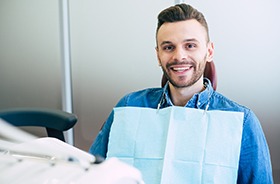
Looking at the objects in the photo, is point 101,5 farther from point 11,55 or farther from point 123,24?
point 11,55

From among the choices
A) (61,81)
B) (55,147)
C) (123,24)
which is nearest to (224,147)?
(55,147)

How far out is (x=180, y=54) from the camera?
3.28ft

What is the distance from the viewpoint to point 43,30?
2.23 metres

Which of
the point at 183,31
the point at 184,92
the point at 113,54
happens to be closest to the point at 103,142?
the point at 184,92

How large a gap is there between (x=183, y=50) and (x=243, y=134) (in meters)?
0.28

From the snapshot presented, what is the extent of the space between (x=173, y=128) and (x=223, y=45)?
102cm

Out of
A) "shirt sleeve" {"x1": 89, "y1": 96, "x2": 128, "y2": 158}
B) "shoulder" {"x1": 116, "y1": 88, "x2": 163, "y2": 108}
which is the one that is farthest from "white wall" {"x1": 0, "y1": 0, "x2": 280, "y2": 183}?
"shirt sleeve" {"x1": 89, "y1": 96, "x2": 128, "y2": 158}

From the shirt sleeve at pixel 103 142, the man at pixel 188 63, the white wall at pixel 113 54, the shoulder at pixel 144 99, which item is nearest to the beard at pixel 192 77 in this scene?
the man at pixel 188 63

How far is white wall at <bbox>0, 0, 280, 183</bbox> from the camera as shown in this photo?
1836 mm

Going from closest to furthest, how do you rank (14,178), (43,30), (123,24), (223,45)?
1. (14,178)
2. (223,45)
3. (123,24)
4. (43,30)

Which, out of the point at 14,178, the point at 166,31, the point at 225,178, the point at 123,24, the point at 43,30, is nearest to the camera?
the point at 14,178

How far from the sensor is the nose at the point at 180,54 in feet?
3.28

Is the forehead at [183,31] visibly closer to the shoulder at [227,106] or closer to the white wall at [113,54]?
the shoulder at [227,106]

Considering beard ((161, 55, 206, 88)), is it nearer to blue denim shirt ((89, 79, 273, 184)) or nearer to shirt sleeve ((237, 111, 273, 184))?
blue denim shirt ((89, 79, 273, 184))
